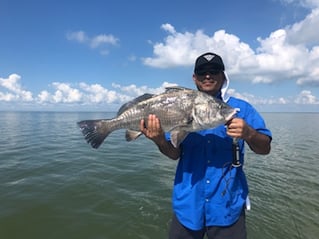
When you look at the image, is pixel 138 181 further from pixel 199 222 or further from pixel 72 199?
pixel 199 222

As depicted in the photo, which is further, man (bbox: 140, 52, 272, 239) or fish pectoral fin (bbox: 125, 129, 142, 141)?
fish pectoral fin (bbox: 125, 129, 142, 141)

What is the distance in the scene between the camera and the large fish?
3.90 meters

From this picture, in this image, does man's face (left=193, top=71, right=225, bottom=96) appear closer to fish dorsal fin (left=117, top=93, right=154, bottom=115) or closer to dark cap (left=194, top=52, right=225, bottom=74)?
dark cap (left=194, top=52, right=225, bottom=74)

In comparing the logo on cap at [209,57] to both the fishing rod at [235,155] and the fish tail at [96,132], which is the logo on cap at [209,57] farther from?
the fish tail at [96,132]

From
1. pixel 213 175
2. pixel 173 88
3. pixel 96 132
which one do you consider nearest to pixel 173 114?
pixel 173 88

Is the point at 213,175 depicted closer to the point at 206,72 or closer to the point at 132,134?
the point at 206,72

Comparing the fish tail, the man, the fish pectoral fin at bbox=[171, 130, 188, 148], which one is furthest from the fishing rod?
the fish tail

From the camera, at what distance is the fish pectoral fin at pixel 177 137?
390 centimetres

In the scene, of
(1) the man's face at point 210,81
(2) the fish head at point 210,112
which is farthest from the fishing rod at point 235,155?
(1) the man's face at point 210,81

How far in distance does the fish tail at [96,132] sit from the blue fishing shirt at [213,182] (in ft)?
5.84

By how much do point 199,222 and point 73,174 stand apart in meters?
11.4

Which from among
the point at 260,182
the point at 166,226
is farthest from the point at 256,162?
the point at 166,226

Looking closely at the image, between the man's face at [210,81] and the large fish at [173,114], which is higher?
the man's face at [210,81]

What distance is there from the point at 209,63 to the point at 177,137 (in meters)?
1.21
